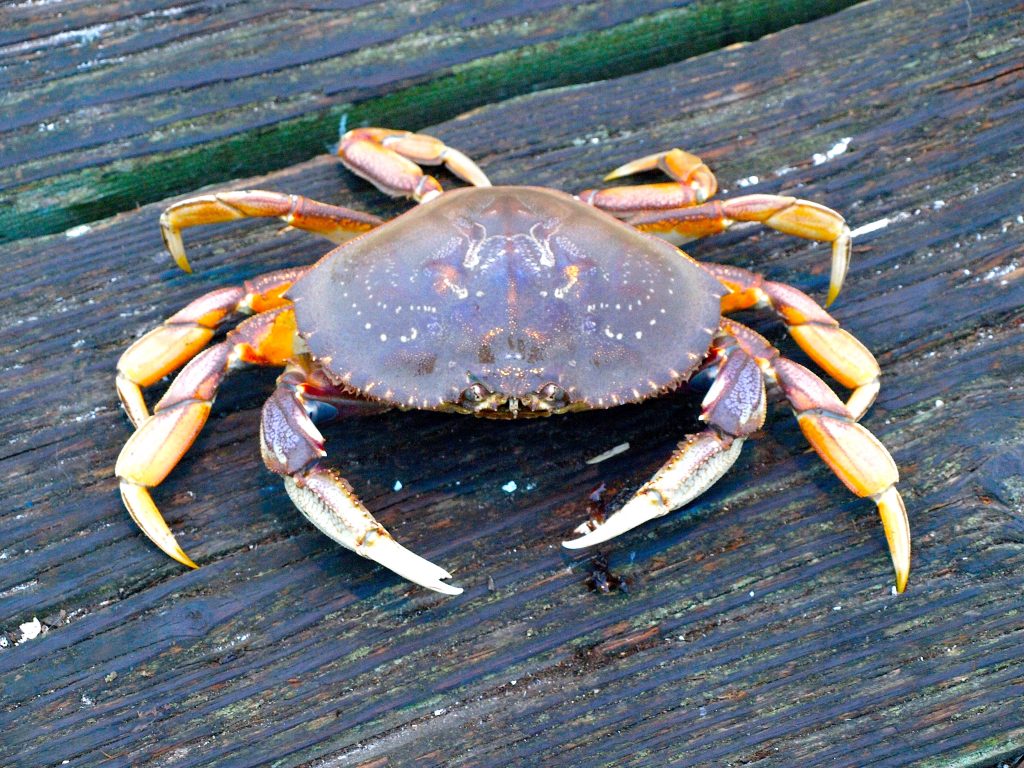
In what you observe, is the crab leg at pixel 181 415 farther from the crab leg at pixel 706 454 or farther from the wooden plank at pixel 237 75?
the crab leg at pixel 706 454

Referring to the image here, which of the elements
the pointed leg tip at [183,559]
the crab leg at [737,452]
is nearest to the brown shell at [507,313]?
the crab leg at [737,452]

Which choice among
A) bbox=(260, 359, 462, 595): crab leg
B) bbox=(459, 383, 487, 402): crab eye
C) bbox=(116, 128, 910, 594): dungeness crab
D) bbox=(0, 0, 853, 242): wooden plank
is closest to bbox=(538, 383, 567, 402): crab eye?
bbox=(116, 128, 910, 594): dungeness crab

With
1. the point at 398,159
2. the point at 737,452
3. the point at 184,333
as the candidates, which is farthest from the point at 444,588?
the point at 398,159

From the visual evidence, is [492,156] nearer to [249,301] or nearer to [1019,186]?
[249,301]

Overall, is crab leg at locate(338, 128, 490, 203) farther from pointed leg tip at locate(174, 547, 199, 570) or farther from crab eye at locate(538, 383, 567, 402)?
pointed leg tip at locate(174, 547, 199, 570)

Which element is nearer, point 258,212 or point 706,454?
point 706,454

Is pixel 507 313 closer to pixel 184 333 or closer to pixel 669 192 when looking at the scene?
pixel 669 192
